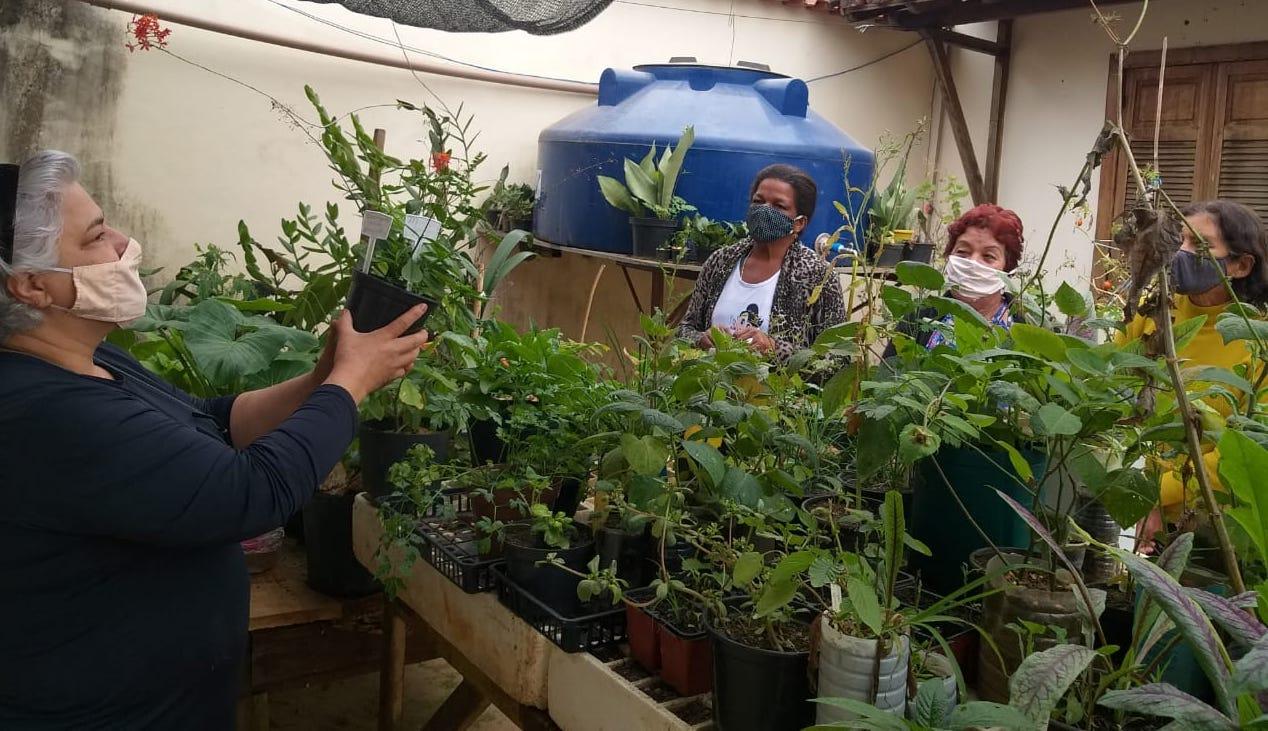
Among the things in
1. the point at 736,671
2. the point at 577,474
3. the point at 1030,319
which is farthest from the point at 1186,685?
the point at 577,474

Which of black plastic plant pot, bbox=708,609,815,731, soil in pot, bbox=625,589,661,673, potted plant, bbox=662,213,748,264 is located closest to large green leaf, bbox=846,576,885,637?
black plastic plant pot, bbox=708,609,815,731

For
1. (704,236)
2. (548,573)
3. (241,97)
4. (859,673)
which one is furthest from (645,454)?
(241,97)

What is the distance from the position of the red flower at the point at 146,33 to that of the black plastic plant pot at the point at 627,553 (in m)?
3.89

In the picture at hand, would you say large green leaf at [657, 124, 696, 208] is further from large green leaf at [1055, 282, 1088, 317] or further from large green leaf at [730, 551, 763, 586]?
large green leaf at [730, 551, 763, 586]

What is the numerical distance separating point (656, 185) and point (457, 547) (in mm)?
3239

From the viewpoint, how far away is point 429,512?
186cm

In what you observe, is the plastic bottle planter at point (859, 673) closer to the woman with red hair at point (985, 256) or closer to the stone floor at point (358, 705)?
the woman with red hair at point (985, 256)

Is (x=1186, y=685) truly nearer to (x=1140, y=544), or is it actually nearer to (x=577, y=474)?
(x=1140, y=544)

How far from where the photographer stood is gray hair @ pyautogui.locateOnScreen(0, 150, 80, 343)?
126cm

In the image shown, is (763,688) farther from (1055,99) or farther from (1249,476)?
(1055,99)

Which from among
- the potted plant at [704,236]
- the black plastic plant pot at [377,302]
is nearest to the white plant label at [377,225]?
the black plastic plant pot at [377,302]

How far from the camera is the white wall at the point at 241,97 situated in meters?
4.52

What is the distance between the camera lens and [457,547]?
175 centimetres

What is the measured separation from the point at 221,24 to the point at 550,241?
1.89 m
